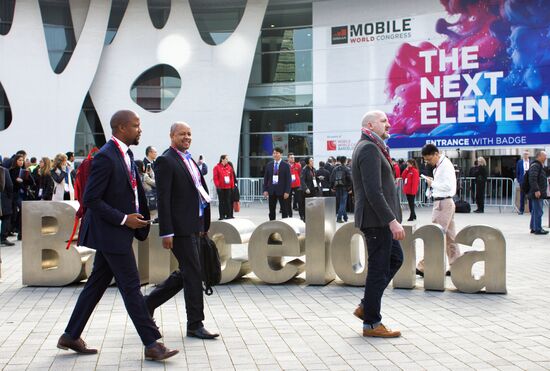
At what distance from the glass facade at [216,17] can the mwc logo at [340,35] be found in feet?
13.6

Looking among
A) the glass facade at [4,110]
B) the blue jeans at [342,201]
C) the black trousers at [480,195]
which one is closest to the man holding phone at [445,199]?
the blue jeans at [342,201]

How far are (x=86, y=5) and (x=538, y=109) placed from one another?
18.6 m

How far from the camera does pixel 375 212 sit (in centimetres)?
604

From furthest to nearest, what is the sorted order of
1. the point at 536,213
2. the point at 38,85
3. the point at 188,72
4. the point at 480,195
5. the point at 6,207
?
the point at 188,72 → the point at 38,85 → the point at 480,195 → the point at 536,213 → the point at 6,207

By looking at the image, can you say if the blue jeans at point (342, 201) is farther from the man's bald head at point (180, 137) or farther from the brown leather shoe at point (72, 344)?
the brown leather shoe at point (72, 344)

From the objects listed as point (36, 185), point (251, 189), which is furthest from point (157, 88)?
point (36, 185)

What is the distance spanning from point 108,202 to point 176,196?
0.76 meters

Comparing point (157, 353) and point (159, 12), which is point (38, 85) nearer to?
point (159, 12)

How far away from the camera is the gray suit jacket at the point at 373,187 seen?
598 centimetres

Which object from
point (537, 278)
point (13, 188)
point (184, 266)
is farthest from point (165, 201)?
point (13, 188)

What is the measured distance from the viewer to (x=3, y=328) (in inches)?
260

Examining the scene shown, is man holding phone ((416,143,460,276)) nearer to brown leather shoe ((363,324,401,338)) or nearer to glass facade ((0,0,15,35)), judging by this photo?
brown leather shoe ((363,324,401,338))

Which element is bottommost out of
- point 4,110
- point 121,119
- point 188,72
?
point 121,119

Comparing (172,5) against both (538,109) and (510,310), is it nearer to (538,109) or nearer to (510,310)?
(538,109)
